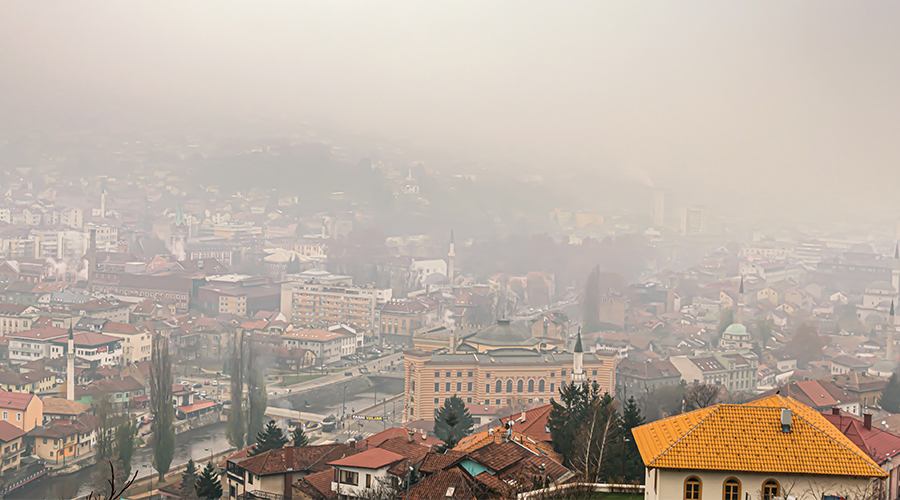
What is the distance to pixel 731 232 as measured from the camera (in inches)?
1702

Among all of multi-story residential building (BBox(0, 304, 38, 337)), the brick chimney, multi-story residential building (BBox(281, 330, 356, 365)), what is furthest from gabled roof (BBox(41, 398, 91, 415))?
multi-story residential building (BBox(0, 304, 38, 337))

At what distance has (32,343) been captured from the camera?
19.2 metres

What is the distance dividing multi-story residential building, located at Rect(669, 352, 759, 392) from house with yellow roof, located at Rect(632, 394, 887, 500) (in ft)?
46.6

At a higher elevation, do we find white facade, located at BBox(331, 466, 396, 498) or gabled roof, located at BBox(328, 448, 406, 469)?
gabled roof, located at BBox(328, 448, 406, 469)

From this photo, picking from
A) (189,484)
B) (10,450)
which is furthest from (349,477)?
(10,450)

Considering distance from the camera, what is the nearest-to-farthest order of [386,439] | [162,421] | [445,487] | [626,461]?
[445,487] → [626,461] → [386,439] → [162,421]

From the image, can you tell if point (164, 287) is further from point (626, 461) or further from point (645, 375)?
point (626, 461)

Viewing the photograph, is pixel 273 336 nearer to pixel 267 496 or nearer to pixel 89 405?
pixel 89 405

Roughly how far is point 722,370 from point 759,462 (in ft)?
51.5

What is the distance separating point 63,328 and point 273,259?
612 inches

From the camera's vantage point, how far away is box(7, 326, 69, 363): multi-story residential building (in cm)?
1886

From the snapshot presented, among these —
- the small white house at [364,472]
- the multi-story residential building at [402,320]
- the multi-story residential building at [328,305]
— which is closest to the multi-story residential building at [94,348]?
the multi-story residential building at [328,305]

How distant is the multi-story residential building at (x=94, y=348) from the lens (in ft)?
57.7

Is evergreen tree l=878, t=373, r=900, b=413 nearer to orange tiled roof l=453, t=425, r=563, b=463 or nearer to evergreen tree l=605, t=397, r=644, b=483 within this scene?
orange tiled roof l=453, t=425, r=563, b=463
